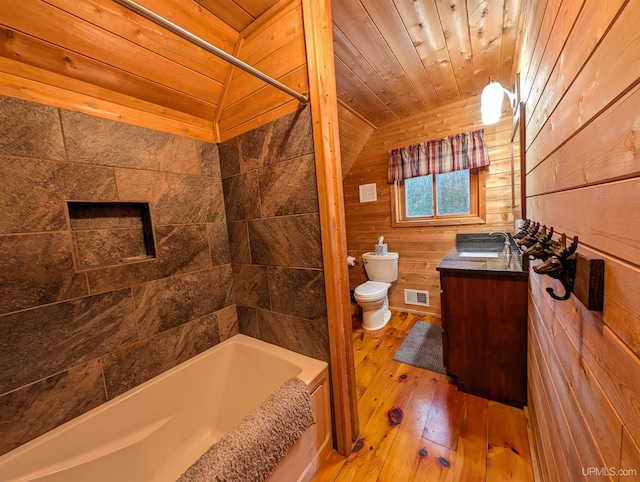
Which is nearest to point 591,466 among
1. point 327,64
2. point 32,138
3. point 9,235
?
point 327,64

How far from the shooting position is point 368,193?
309 cm

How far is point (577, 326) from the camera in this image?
24.0 inches

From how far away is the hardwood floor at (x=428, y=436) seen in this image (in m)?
1.16

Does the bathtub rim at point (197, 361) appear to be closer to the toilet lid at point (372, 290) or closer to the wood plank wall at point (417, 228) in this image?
the toilet lid at point (372, 290)

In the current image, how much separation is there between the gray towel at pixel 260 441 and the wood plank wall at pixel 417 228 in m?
2.16

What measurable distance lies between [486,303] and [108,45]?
8.03 ft

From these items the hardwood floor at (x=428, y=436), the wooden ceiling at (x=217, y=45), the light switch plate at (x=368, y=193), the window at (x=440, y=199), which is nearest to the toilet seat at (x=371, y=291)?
the hardwood floor at (x=428, y=436)

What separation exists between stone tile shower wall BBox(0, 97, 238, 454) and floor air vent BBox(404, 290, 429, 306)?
224 cm

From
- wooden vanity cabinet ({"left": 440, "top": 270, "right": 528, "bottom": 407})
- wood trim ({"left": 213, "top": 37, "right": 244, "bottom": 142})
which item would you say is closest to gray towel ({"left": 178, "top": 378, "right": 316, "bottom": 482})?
wooden vanity cabinet ({"left": 440, "top": 270, "right": 528, "bottom": 407})

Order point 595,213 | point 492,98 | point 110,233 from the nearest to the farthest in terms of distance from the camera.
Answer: point 595,213, point 110,233, point 492,98

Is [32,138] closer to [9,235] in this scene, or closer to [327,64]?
[9,235]

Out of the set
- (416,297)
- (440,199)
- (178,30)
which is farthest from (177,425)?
(440,199)

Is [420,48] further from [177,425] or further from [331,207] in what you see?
[177,425]

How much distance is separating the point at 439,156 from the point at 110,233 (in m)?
2.83
